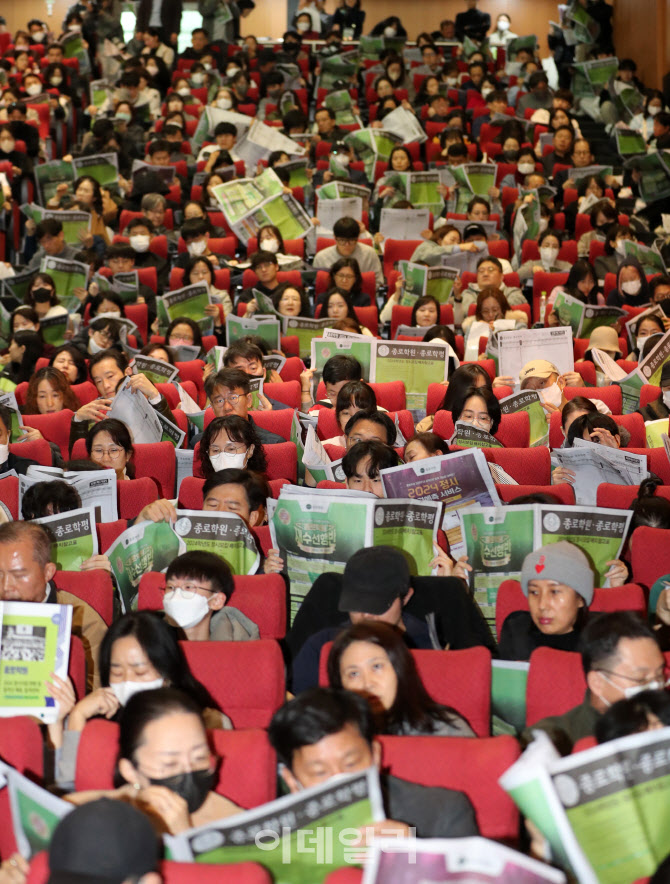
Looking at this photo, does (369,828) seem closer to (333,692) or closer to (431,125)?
(333,692)

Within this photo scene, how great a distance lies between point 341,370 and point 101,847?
3900mm

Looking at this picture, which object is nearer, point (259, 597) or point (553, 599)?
point (553, 599)

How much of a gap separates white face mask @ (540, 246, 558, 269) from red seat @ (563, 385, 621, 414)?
11.5 ft

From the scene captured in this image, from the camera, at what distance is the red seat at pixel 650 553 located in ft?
12.1

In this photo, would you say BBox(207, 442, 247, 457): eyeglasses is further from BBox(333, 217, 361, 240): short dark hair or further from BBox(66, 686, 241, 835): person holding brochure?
BBox(333, 217, 361, 240): short dark hair

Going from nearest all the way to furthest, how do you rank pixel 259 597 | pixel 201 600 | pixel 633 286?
pixel 201 600 → pixel 259 597 → pixel 633 286

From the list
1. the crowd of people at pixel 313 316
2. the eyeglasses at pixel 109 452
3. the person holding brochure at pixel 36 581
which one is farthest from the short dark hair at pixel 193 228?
the person holding brochure at pixel 36 581

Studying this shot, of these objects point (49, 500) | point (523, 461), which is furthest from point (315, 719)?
point (523, 461)

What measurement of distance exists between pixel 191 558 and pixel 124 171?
8.69 m

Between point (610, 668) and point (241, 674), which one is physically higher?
point (610, 668)

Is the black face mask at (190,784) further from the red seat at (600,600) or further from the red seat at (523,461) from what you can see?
the red seat at (523,461)

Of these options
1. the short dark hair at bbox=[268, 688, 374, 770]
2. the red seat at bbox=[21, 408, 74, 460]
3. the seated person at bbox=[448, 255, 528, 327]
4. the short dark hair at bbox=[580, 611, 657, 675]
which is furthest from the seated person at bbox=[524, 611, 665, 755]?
the seated person at bbox=[448, 255, 528, 327]

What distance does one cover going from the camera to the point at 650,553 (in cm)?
369

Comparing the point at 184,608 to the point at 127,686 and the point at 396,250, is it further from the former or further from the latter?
the point at 396,250
